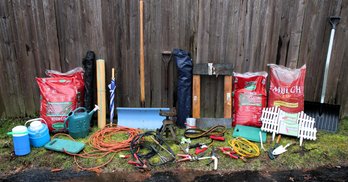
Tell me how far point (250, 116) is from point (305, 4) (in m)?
1.75

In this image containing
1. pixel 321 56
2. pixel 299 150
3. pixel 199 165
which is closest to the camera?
pixel 199 165

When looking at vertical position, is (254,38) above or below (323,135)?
above

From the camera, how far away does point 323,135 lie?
3.23 m

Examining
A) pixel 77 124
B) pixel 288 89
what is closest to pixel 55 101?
pixel 77 124

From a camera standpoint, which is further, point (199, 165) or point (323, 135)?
point (323, 135)

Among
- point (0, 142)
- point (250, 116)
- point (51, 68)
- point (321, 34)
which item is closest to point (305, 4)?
point (321, 34)

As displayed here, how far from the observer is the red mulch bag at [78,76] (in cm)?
335

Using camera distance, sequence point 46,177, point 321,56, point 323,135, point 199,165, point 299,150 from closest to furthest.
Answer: point 46,177, point 199,165, point 299,150, point 323,135, point 321,56

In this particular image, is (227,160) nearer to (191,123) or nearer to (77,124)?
(191,123)

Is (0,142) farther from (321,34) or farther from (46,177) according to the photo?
(321,34)

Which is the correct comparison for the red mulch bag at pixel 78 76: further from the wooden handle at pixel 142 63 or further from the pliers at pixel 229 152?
the pliers at pixel 229 152

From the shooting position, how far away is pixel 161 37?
338 centimetres

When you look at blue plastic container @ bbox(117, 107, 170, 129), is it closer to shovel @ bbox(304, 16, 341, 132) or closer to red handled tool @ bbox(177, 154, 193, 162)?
red handled tool @ bbox(177, 154, 193, 162)

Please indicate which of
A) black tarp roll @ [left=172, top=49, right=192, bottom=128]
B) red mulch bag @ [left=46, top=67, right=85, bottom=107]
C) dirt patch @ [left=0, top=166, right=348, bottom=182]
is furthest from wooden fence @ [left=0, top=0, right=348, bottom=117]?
dirt patch @ [left=0, top=166, right=348, bottom=182]
